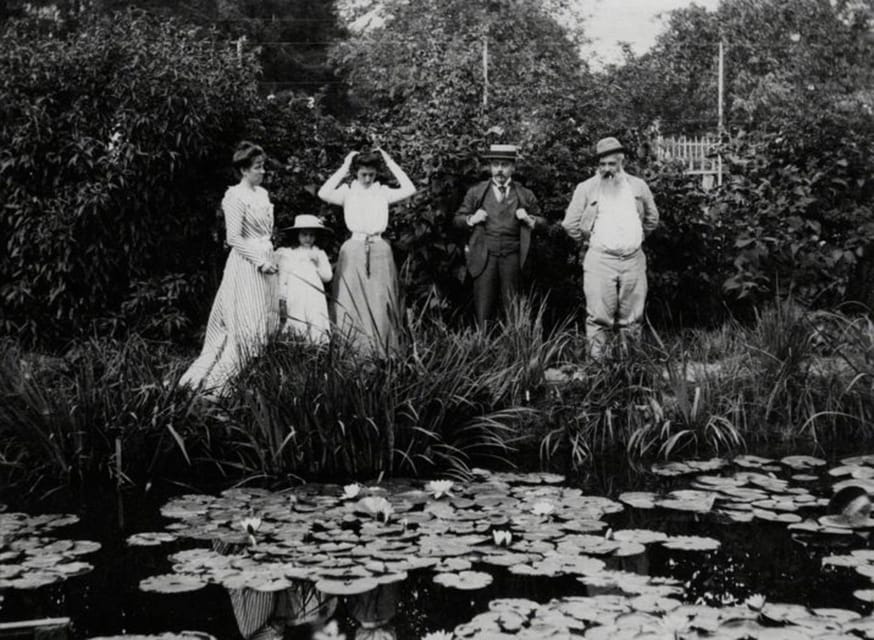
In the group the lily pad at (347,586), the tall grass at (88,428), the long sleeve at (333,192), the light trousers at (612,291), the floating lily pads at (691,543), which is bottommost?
Result: the floating lily pads at (691,543)

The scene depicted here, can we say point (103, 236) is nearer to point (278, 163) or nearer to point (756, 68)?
point (278, 163)

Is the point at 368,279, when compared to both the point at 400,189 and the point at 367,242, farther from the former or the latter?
the point at 400,189

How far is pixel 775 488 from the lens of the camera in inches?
220

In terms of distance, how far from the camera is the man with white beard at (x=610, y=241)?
310 inches

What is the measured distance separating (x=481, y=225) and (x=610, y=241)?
3.38 ft

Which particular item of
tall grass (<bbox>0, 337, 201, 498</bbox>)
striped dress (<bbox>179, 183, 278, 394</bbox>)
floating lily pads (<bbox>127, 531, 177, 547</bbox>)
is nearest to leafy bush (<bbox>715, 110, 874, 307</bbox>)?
striped dress (<bbox>179, 183, 278, 394</bbox>)

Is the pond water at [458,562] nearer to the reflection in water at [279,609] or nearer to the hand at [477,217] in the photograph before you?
the reflection in water at [279,609]

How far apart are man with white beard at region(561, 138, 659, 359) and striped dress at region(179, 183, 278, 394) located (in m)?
2.31

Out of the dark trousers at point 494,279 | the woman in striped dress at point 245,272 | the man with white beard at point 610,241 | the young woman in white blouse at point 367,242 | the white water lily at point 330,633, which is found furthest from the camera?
the dark trousers at point 494,279

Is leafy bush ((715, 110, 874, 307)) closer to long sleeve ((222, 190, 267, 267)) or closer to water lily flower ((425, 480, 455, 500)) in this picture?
long sleeve ((222, 190, 267, 267))

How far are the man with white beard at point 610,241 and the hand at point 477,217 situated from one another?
2.12ft

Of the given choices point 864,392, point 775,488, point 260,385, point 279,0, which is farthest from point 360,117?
point 279,0

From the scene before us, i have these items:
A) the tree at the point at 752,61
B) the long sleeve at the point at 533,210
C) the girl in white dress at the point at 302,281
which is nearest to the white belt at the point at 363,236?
the girl in white dress at the point at 302,281

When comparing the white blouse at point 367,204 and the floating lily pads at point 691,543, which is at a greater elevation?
the white blouse at point 367,204
